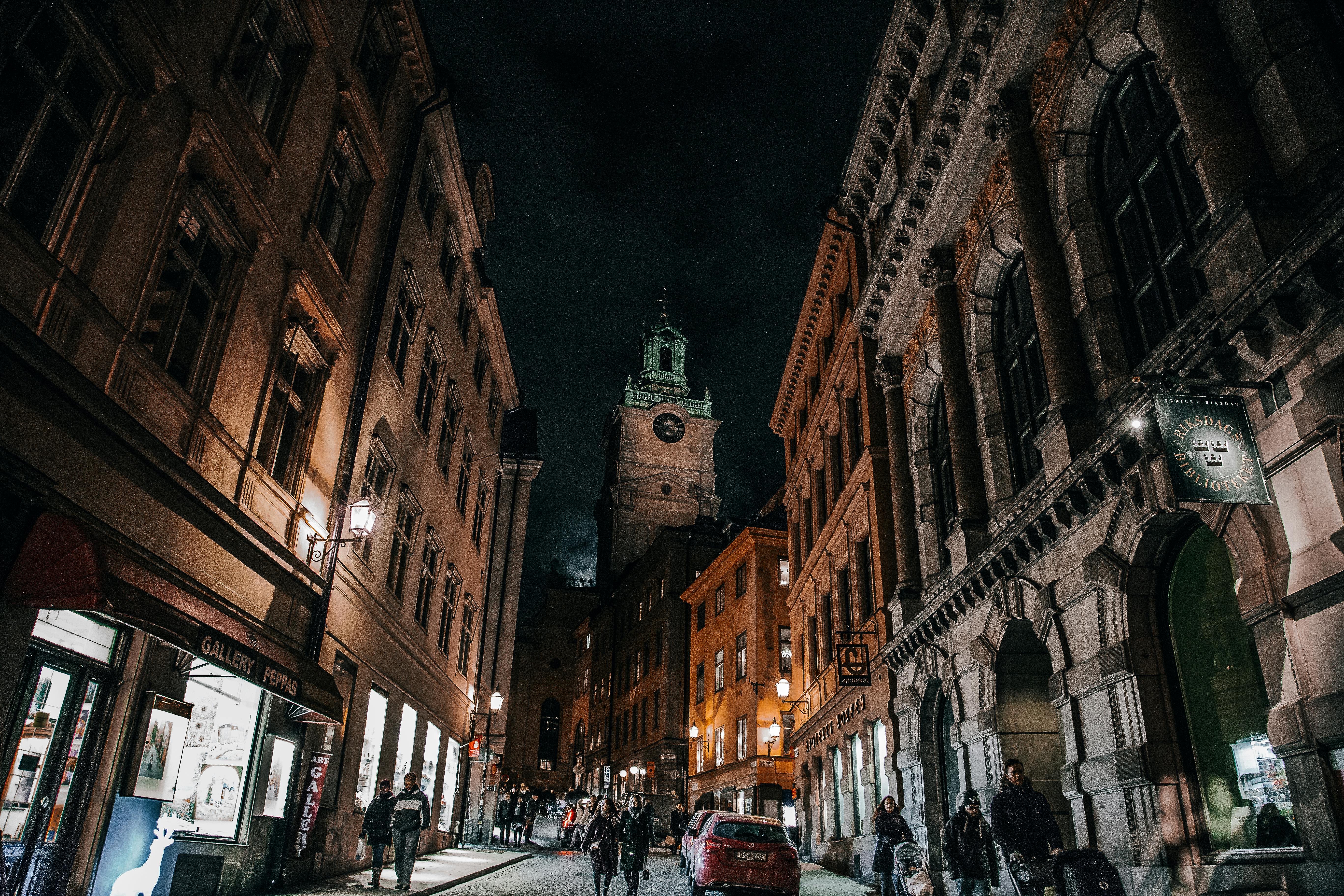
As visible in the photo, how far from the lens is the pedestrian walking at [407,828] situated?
14273 mm

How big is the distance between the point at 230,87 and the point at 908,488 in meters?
16.5

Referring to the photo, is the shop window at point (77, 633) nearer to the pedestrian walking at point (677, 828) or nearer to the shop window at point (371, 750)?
the shop window at point (371, 750)

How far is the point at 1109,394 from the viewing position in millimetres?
12047

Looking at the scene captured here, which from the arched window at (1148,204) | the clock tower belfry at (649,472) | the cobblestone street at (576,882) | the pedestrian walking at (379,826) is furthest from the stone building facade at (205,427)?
the clock tower belfry at (649,472)

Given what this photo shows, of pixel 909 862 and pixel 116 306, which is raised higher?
pixel 116 306

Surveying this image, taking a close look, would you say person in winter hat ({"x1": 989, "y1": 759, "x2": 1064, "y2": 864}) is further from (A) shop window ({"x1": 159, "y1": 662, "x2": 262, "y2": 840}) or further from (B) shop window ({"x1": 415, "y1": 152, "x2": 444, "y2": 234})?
(B) shop window ({"x1": 415, "y1": 152, "x2": 444, "y2": 234})

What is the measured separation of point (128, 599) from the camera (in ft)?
27.2

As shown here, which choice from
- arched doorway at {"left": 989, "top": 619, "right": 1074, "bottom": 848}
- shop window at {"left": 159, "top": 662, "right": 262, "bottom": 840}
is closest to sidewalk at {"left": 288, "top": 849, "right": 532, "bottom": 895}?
shop window at {"left": 159, "top": 662, "right": 262, "bottom": 840}

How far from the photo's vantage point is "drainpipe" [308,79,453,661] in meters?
14.9

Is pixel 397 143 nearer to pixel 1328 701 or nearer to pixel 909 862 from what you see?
pixel 909 862

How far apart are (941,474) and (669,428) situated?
6596cm

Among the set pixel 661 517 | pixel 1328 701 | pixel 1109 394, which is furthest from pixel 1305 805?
pixel 661 517

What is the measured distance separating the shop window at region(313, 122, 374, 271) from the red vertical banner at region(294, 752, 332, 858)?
346 inches

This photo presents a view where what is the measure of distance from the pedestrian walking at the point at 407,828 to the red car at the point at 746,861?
16.0ft
